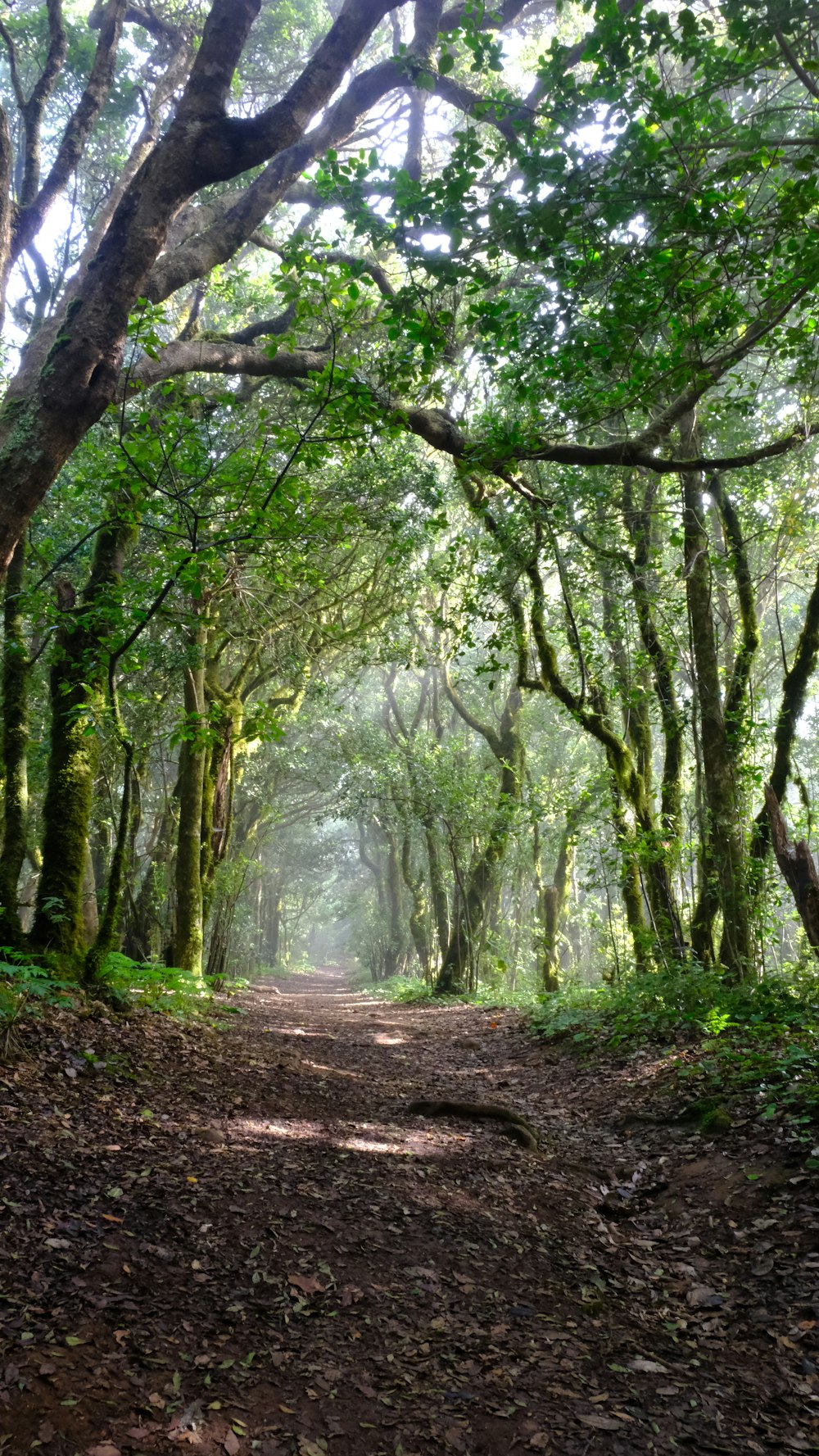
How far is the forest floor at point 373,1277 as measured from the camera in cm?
283

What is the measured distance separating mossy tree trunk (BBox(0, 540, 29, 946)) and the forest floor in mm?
1853

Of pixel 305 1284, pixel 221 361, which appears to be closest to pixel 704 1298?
pixel 305 1284

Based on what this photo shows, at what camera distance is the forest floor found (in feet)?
9.29

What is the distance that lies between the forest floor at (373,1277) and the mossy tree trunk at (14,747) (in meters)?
1.85

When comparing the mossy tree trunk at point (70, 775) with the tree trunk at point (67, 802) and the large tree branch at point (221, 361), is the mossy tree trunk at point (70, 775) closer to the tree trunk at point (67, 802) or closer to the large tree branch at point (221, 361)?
the tree trunk at point (67, 802)

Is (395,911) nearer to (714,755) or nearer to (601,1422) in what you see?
(714,755)

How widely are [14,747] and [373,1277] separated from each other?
602cm

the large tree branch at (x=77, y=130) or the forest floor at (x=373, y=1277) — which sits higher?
the large tree branch at (x=77, y=130)

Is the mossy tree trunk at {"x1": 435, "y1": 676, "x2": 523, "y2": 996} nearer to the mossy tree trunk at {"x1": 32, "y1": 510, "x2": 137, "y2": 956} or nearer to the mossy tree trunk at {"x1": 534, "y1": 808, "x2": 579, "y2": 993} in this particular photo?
the mossy tree trunk at {"x1": 534, "y1": 808, "x2": 579, "y2": 993}

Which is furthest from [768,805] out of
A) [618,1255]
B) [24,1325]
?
[24,1325]

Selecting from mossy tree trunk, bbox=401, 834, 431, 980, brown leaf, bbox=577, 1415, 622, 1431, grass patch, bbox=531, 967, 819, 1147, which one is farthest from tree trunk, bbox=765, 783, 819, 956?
mossy tree trunk, bbox=401, 834, 431, 980

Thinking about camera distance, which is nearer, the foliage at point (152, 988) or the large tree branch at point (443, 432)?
the large tree branch at point (443, 432)

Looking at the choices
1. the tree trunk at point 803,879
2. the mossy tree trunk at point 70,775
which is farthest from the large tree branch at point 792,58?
the mossy tree trunk at point 70,775

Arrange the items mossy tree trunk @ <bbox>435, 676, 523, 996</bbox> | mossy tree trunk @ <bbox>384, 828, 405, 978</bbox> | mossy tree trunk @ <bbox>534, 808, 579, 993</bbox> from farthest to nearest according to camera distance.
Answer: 1. mossy tree trunk @ <bbox>384, 828, 405, 978</bbox>
2. mossy tree trunk @ <bbox>435, 676, 523, 996</bbox>
3. mossy tree trunk @ <bbox>534, 808, 579, 993</bbox>
